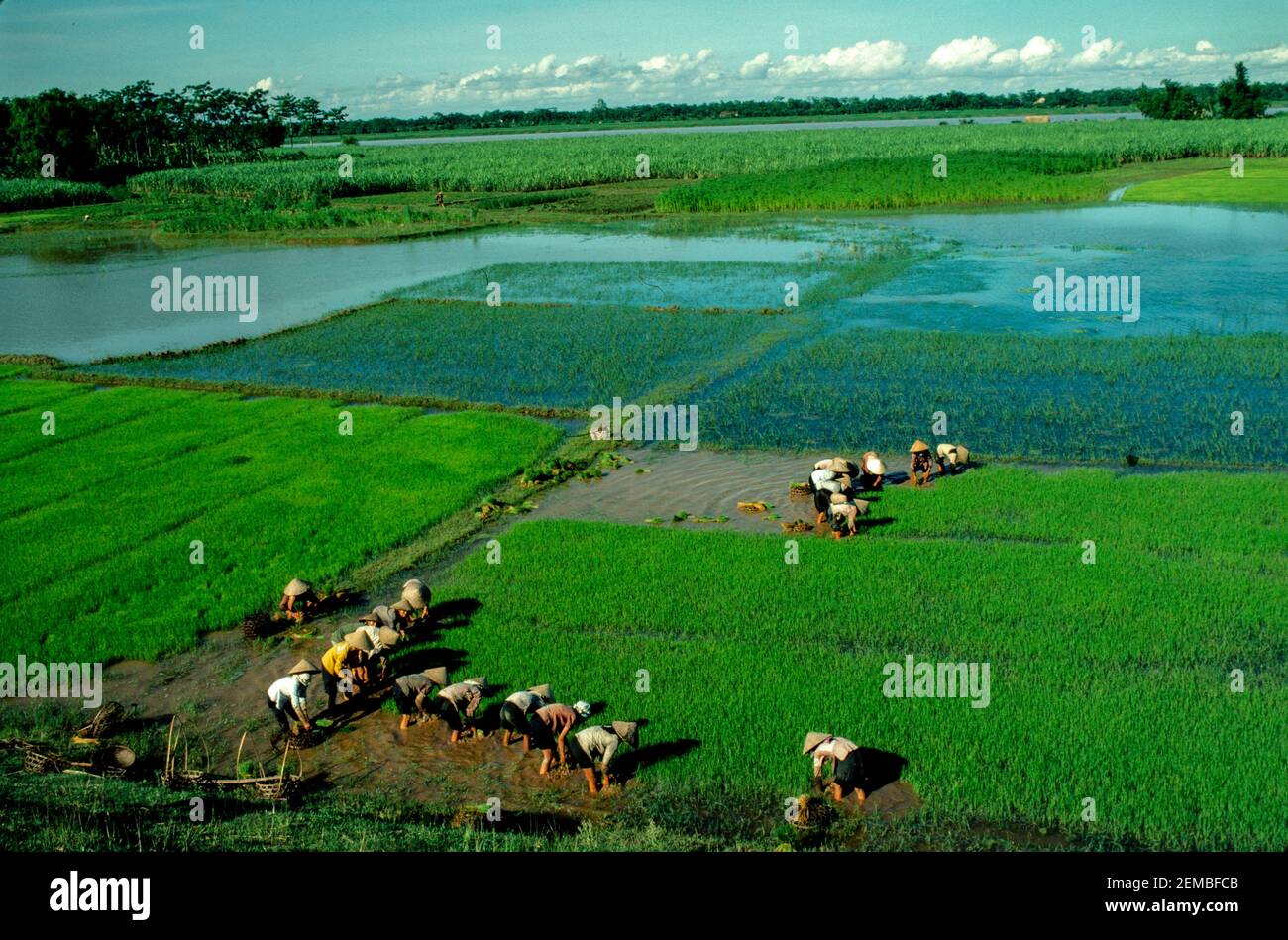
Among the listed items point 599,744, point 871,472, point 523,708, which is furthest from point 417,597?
point 871,472

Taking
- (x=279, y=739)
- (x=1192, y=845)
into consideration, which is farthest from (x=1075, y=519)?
(x=279, y=739)

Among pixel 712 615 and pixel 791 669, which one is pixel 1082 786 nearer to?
pixel 791 669

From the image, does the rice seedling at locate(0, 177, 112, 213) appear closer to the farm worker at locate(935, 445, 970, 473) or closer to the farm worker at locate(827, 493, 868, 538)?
the farm worker at locate(935, 445, 970, 473)

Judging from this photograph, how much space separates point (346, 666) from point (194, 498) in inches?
310

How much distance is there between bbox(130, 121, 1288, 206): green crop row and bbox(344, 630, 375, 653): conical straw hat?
52.4 metres

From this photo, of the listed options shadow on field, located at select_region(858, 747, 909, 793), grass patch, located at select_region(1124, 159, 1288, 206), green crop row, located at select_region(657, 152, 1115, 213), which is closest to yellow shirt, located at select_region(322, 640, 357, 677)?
shadow on field, located at select_region(858, 747, 909, 793)

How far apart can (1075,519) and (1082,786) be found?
6799mm

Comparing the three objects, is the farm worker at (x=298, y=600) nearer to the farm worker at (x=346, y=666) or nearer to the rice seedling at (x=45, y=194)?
the farm worker at (x=346, y=666)

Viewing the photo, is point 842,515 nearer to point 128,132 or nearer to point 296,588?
point 296,588

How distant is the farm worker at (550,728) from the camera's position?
9258 mm

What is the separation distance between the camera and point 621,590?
12.9m

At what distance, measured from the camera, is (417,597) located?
12.0 metres

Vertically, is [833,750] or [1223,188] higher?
[1223,188]

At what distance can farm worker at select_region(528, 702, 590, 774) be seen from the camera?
30.4ft
